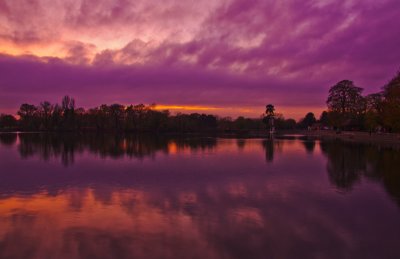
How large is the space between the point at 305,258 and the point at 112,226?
220 inches

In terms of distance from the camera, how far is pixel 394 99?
54.7 m

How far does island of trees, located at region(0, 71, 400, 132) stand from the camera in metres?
89.9

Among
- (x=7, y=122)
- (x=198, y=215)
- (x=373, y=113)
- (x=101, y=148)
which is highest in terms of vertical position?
(x=7, y=122)

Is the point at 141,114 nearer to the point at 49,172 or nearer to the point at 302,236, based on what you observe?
the point at 49,172

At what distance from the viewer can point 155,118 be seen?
5581 inches

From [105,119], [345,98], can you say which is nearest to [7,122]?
[105,119]

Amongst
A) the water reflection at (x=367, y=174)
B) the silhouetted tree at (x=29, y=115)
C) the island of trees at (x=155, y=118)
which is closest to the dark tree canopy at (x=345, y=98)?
the island of trees at (x=155, y=118)

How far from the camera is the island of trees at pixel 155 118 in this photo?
89938mm

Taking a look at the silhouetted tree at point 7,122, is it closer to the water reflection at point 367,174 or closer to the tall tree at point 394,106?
the tall tree at point 394,106

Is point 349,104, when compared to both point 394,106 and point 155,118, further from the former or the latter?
point 155,118

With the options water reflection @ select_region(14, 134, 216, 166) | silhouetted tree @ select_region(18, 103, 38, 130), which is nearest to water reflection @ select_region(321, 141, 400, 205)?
water reflection @ select_region(14, 134, 216, 166)

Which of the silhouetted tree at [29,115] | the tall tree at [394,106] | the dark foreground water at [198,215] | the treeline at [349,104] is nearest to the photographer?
the dark foreground water at [198,215]

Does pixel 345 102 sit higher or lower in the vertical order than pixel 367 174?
higher

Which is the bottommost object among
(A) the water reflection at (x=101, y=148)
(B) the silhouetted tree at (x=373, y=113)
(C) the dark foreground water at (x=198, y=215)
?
(C) the dark foreground water at (x=198, y=215)
